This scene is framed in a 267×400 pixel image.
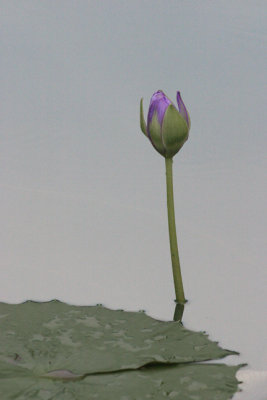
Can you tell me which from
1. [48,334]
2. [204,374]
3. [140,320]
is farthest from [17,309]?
[204,374]

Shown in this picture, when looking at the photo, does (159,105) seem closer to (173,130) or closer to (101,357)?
(173,130)

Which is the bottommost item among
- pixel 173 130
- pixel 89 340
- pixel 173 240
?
pixel 89 340

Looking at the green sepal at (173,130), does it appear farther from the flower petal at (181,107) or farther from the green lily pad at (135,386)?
the green lily pad at (135,386)

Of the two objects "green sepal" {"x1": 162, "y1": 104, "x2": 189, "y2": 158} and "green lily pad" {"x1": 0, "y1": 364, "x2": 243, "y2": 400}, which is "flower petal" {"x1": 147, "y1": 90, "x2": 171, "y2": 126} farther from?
"green lily pad" {"x1": 0, "y1": 364, "x2": 243, "y2": 400}

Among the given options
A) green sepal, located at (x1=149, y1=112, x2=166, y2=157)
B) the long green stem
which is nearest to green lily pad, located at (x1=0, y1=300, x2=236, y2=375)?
the long green stem

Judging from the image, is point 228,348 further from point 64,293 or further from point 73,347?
point 64,293

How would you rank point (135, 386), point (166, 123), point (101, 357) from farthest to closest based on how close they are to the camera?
point (166, 123) → point (101, 357) → point (135, 386)

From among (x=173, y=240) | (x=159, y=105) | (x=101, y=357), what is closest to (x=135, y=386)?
(x=101, y=357)
